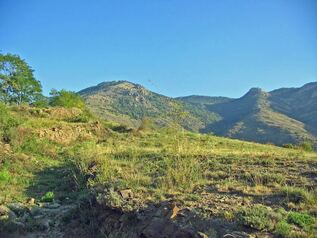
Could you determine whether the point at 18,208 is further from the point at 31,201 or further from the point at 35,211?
the point at 31,201

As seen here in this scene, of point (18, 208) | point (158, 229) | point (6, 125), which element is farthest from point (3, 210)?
point (6, 125)

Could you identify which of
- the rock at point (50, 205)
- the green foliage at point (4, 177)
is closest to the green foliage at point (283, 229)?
the rock at point (50, 205)

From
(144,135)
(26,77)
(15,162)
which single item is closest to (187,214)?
(15,162)

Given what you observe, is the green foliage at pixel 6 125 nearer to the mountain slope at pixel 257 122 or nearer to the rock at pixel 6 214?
the rock at pixel 6 214

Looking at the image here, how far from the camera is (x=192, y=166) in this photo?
10.3m

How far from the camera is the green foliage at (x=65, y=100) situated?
160ft

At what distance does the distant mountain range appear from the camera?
3386 inches

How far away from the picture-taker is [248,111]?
132m

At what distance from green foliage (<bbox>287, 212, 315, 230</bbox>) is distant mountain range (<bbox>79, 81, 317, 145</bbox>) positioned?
53574 mm

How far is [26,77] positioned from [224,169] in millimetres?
45054

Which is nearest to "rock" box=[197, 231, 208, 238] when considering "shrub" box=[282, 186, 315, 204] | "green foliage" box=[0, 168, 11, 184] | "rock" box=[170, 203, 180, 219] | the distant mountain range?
"rock" box=[170, 203, 180, 219]

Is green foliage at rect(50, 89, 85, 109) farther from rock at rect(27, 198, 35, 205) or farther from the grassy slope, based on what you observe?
rock at rect(27, 198, 35, 205)

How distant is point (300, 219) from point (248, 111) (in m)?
128

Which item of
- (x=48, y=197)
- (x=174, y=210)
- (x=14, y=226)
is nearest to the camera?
(x=174, y=210)
